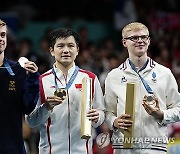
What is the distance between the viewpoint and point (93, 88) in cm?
693

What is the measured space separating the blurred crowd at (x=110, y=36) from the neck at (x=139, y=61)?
4093 mm

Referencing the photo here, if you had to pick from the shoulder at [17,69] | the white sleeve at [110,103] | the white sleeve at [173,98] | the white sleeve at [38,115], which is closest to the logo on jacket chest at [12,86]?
the shoulder at [17,69]

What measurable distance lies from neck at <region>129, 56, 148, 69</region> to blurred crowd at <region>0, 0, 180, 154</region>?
4.09 meters

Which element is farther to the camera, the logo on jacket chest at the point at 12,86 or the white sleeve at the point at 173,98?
the white sleeve at the point at 173,98

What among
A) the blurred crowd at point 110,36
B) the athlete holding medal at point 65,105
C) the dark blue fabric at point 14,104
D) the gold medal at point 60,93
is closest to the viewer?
the dark blue fabric at point 14,104

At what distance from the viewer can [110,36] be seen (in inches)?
578

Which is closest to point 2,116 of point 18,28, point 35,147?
point 35,147

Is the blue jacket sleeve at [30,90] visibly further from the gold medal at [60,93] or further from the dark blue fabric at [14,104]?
the gold medal at [60,93]

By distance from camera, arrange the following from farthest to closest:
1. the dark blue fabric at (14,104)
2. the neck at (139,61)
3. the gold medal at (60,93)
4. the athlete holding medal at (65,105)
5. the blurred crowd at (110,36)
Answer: the blurred crowd at (110,36) < the neck at (139,61) < the athlete holding medal at (65,105) < the gold medal at (60,93) < the dark blue fabric at (14,104)

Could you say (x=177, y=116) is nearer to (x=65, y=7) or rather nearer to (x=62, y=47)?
(x=62, y=47)

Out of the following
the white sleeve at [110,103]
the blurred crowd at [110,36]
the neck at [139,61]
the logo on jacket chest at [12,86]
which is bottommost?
the white sleeve at [110,103]

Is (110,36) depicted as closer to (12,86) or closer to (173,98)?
(173,98)

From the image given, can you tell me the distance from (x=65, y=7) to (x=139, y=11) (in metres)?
1.77

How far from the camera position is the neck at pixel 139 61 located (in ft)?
22.9
